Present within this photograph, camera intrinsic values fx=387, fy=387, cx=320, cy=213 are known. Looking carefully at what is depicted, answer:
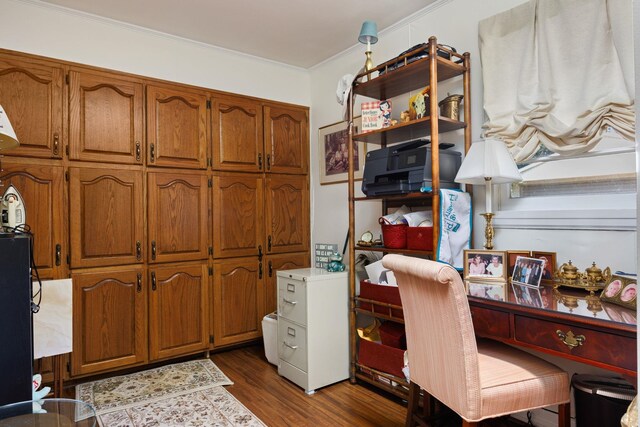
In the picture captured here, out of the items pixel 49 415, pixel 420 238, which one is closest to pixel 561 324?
pixel 420 238

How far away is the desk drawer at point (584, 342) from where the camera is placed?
1.22m

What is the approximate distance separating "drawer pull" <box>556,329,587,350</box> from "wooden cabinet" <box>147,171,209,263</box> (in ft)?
8.25

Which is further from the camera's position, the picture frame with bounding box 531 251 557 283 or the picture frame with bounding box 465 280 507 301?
the picture frame with bounding box 531 251 557 283

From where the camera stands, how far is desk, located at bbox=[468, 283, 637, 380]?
124 centimetres

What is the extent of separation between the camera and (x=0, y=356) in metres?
1.36

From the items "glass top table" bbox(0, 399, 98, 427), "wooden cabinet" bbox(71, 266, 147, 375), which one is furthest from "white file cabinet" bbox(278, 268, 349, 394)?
"glass top table" bbox(0, 399, 98, 427)

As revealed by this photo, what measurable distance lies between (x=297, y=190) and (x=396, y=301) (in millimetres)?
1691

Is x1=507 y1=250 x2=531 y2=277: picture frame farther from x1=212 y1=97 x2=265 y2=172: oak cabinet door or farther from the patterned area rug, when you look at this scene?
x1=212 y1=97 x2=265 y2=172: oak cabinet door

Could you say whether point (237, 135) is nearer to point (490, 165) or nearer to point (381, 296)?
point (381, 296)

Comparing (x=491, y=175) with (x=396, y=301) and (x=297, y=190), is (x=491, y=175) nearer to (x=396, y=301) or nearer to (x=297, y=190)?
(x=396, y=301)

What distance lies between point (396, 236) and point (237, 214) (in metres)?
Answer: 1.53

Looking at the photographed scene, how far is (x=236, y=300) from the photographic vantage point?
129 inches

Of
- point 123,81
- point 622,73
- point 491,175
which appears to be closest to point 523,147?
point 491,175

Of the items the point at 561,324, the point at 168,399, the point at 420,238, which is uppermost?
the point at 420,238
